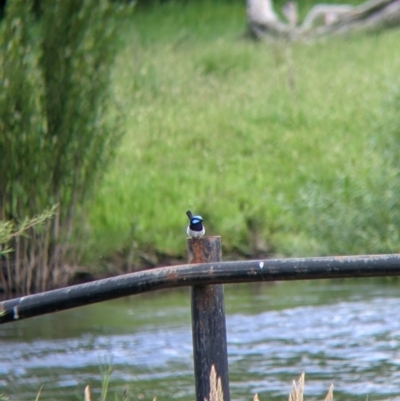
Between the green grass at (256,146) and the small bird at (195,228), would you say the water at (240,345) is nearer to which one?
the green grass at (256,146)

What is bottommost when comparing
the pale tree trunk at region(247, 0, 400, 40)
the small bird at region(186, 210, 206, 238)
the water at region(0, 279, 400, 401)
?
the water at region(0, 279, 400, 401)

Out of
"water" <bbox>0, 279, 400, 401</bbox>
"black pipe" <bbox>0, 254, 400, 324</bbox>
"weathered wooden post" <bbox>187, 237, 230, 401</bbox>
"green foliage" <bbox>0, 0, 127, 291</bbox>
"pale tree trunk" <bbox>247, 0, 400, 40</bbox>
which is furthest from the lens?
"pale tree trunk" <bbox>247, 0, 400, 40</bbox>

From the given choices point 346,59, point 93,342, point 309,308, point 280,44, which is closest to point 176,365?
point 93,342

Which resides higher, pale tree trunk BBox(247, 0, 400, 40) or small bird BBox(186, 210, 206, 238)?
pale tree trunk BBox(247, 0, 400, 40)

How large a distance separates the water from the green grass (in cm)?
83

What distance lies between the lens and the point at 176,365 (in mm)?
6883

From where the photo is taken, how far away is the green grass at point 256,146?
9852mm

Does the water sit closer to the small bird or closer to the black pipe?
the small bird

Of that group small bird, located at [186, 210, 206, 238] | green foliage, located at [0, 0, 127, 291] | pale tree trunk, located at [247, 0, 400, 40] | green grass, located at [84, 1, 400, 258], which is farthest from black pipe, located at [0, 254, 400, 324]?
pale tree trunk, located at [247, 0, 400, 40]

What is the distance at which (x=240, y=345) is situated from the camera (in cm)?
744

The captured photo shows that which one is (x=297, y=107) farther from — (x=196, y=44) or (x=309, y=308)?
(x=309, y=308)

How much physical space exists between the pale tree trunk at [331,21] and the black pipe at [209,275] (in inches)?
675

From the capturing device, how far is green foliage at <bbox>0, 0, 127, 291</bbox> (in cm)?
877

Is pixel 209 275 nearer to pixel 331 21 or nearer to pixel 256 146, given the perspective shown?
pixel 256 146
